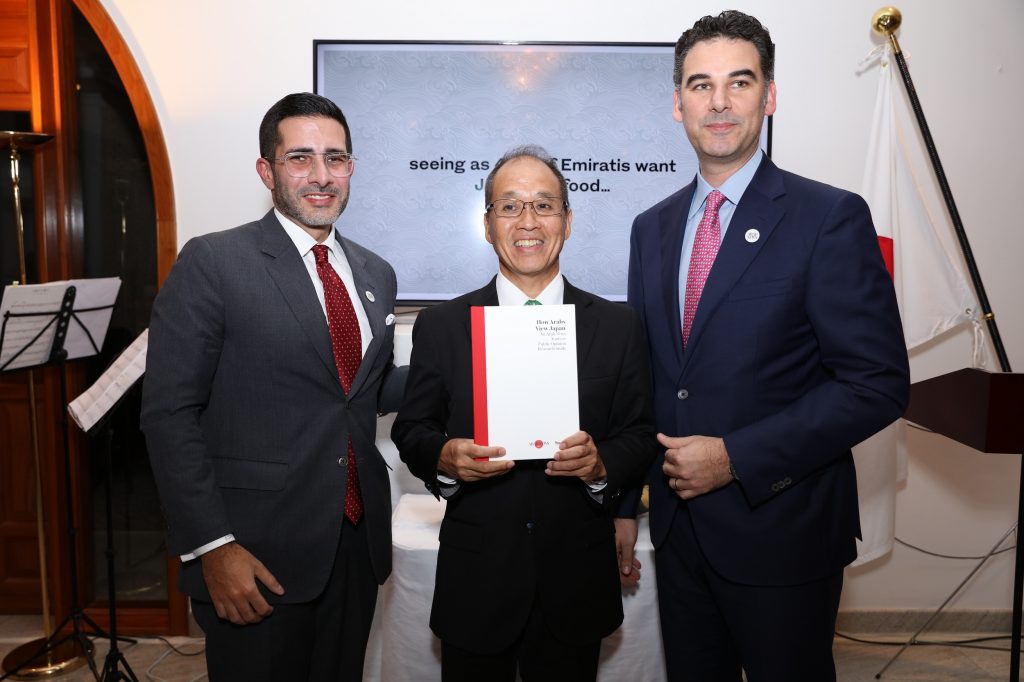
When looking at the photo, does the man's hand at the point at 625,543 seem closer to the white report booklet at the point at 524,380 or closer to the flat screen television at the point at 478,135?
the white report booklet at the point at 524,380

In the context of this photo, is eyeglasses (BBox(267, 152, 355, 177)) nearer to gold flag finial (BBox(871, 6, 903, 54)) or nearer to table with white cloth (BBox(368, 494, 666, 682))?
table with white cloth (BBox(368, 494, 666, 682))

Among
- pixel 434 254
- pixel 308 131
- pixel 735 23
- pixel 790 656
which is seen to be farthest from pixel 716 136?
pixel 434 254

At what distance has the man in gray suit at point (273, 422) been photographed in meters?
1.75

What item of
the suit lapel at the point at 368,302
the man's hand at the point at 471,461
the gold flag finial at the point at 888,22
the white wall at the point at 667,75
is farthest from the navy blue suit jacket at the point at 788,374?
the gold flag finial at the point at 888,22

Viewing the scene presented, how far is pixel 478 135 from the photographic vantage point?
3.37m

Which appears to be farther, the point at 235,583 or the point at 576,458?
the point at 235,583

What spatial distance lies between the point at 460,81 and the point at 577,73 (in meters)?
0.52

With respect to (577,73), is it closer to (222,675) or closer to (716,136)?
(716,136)

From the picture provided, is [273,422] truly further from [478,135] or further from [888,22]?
[888,22]

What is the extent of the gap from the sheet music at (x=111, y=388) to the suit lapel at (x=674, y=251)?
1.79 m

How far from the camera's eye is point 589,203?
→ 339cm

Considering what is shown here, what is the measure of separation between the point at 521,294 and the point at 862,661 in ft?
9.15

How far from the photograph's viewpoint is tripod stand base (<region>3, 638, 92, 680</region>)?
10.6ft

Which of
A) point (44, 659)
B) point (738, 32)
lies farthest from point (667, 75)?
point (44, 659)
